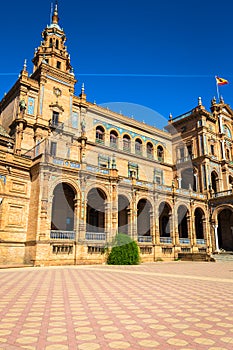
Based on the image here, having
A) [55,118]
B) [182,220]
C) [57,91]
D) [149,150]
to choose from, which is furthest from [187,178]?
[57,91]

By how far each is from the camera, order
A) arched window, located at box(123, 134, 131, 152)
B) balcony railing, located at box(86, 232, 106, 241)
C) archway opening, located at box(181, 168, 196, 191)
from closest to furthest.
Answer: balcony railing, located at box(86, 232, 106, 241)
arched window, located at box(123, 134, 131, 152)
archway opening, located at box(181, 168, 196, 191)

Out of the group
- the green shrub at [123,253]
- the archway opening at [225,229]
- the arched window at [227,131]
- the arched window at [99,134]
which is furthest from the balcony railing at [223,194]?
the green shrub at [123,253]

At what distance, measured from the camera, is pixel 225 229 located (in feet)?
121

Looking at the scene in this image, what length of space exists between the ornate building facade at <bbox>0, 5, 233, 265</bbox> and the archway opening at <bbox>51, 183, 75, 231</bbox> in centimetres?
10

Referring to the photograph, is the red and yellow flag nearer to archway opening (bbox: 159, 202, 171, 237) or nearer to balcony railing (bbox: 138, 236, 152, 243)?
archway opening (bbox: 159, 202, 171, 237)

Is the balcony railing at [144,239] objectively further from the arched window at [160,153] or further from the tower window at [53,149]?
the arched window at [160,153]

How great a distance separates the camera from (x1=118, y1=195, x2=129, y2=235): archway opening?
2781 cm

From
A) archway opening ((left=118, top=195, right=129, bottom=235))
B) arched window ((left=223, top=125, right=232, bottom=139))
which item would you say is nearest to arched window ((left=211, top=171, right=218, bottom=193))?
arched window ((left=223, top=125, right=232, bottom=139))

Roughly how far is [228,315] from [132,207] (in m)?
21.4

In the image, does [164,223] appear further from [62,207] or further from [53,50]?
[53,50]

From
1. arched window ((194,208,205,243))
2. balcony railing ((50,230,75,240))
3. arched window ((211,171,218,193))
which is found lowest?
balcony railing ((50,230,75,240))

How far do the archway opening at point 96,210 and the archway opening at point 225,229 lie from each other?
17.9 metres

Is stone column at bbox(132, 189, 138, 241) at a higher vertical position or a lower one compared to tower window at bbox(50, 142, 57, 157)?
lower

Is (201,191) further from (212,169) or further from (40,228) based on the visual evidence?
(40,228)
